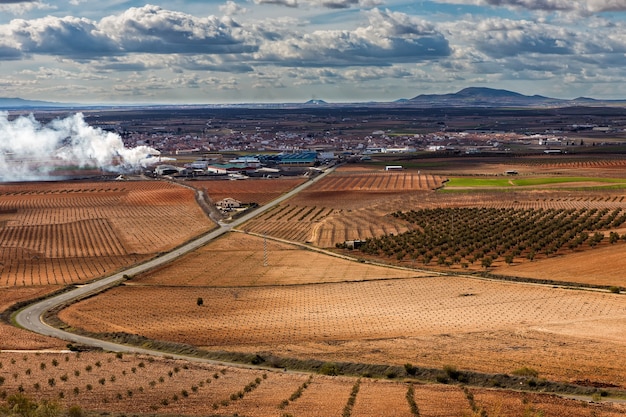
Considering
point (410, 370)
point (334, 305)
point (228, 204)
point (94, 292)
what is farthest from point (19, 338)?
point (228, 204)

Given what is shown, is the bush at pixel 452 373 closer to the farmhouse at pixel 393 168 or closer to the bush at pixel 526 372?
the bush at pixel 526 372

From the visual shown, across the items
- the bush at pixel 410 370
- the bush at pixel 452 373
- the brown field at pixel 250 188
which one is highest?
the bush at pixel 452 373

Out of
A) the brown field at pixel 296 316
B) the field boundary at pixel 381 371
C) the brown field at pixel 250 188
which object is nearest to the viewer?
the brown field at pixel 296 316

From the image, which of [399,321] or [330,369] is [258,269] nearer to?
[399,321]

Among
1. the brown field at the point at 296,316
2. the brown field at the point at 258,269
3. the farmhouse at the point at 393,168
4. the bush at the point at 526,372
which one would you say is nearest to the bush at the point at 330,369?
the brown field at the point at 296,316

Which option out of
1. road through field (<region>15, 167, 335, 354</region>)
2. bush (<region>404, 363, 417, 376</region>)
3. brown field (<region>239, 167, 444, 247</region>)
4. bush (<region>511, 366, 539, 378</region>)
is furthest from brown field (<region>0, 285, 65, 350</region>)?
brown field (<region>239, 167, 444, 247</region>)

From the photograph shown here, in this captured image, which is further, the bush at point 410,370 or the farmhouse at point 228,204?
the farmhouse at point 228,204

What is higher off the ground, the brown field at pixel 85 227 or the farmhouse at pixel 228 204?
the farmhouse at pixel 228 204
